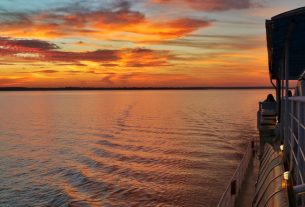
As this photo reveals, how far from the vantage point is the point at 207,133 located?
60125 millimetres

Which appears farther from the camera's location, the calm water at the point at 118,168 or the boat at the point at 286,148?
the calm water at the point at 118,168

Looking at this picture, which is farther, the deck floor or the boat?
the deck floor

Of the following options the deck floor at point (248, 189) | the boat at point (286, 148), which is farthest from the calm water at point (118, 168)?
the boat at point (286, 148)

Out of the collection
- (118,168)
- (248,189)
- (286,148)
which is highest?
(286,148)

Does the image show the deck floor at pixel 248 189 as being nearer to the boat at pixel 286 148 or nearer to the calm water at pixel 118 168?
the boat at pixel 286 148

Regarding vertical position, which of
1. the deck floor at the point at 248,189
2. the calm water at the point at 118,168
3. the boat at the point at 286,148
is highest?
the boat at the point at 286,148

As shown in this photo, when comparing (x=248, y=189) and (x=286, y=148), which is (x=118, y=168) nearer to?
(x=248, y=189)

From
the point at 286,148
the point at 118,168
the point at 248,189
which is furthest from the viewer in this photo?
the point at 118,168

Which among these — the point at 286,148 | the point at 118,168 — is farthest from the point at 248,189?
the point at 118,168

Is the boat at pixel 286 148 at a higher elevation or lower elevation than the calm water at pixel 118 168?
higher

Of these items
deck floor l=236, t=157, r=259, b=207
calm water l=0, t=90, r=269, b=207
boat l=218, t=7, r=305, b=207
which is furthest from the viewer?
calm water l=0, t=90, r=269, b=207

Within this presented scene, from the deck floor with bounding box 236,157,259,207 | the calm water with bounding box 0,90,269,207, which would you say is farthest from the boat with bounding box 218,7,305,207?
the calm water with bounding box 0,90,269,207

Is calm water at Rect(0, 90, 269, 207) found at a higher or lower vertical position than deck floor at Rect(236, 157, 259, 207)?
lower

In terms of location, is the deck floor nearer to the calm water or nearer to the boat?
the boat
